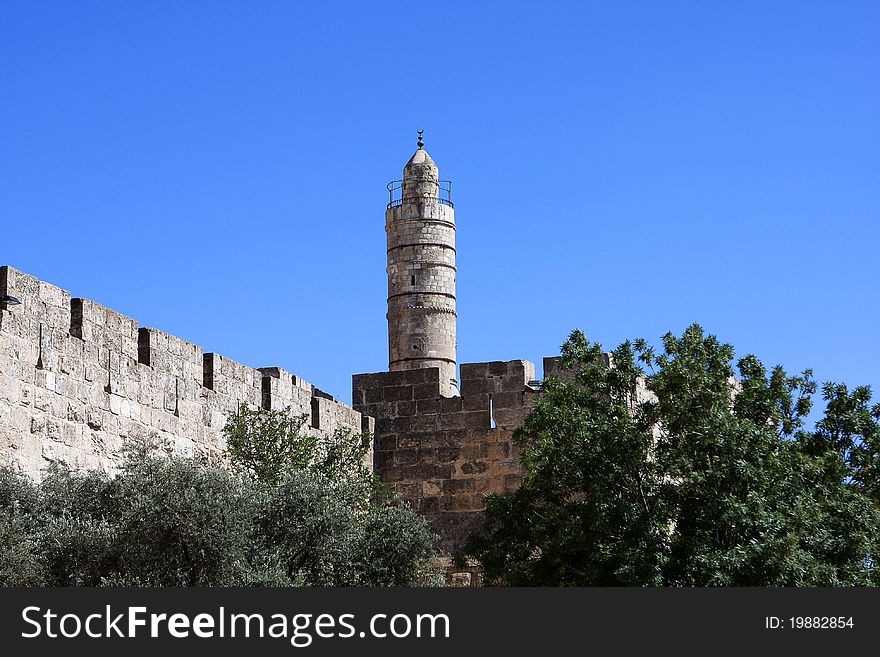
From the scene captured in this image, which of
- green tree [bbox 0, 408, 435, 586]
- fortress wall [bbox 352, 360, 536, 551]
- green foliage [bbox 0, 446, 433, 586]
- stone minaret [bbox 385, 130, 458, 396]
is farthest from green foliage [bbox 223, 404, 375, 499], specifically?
stone minaret [bbox 385, 130, 458, 396]

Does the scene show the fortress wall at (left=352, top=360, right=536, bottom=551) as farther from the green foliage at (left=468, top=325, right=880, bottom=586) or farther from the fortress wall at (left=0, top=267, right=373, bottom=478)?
the green foliage at (left=468, top=325, right=880, bottom=586)

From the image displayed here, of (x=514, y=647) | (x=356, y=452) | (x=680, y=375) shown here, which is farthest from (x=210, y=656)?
(x=356, y=452)

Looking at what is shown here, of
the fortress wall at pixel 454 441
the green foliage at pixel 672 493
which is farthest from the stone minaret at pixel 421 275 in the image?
the green foliage at pixel 672 493

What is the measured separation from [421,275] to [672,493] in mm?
25892

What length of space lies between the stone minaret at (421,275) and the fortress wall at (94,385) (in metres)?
21.9

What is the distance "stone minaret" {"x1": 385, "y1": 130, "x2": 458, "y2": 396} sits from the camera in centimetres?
3628

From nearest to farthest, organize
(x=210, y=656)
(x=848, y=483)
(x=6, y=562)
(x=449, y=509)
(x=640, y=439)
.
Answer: (x=210, y=656) → (x=6, y=562) → (x=640, y=439) → (x=848, y=483) → (x=449, y=509)

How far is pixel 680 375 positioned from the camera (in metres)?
11.5

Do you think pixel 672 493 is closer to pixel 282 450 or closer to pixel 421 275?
pixel 282 450

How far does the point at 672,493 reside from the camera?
11.2 metres

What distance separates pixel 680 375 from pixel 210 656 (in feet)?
17.9

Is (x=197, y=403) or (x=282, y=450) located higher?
(x=197, y=403)

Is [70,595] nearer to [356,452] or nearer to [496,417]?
[356,452]

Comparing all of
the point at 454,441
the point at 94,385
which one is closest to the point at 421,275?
the point at 454,441
